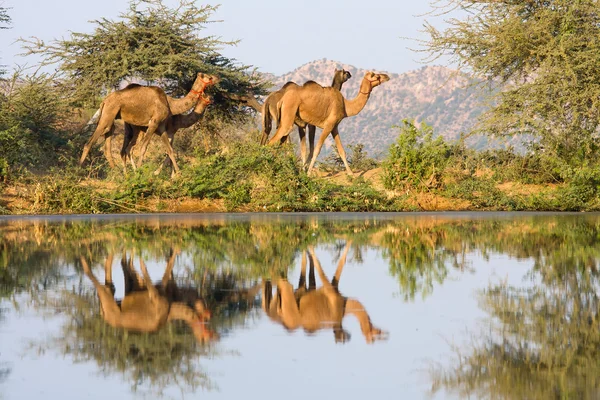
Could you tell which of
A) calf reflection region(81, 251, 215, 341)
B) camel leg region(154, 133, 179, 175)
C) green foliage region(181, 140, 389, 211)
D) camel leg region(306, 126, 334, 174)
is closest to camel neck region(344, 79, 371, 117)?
camel leg region(306, 126, 334, 174)

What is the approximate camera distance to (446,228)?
59.3 feet

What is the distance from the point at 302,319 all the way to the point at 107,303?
1.85m

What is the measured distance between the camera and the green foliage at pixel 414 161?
81.1ft

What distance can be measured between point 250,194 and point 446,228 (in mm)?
7325

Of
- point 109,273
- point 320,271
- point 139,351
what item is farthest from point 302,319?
point 109,273

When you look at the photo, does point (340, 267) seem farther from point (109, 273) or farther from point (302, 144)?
point (302, 144)

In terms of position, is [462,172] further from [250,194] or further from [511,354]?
[511,354]

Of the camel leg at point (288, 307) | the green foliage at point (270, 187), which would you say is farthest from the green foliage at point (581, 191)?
the camel leg at point (288, 307)

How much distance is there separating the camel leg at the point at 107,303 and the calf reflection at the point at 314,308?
1.23m

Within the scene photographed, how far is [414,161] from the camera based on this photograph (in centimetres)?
2483

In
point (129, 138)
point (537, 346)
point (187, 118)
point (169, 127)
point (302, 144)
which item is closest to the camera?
point (537, 346)

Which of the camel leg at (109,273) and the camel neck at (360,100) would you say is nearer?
the camel leg at (109,273)

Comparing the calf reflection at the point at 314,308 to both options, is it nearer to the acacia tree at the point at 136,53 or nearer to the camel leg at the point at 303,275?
the camel leg at the point at 303,275

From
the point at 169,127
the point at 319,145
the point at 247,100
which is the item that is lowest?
the point at 319,145
